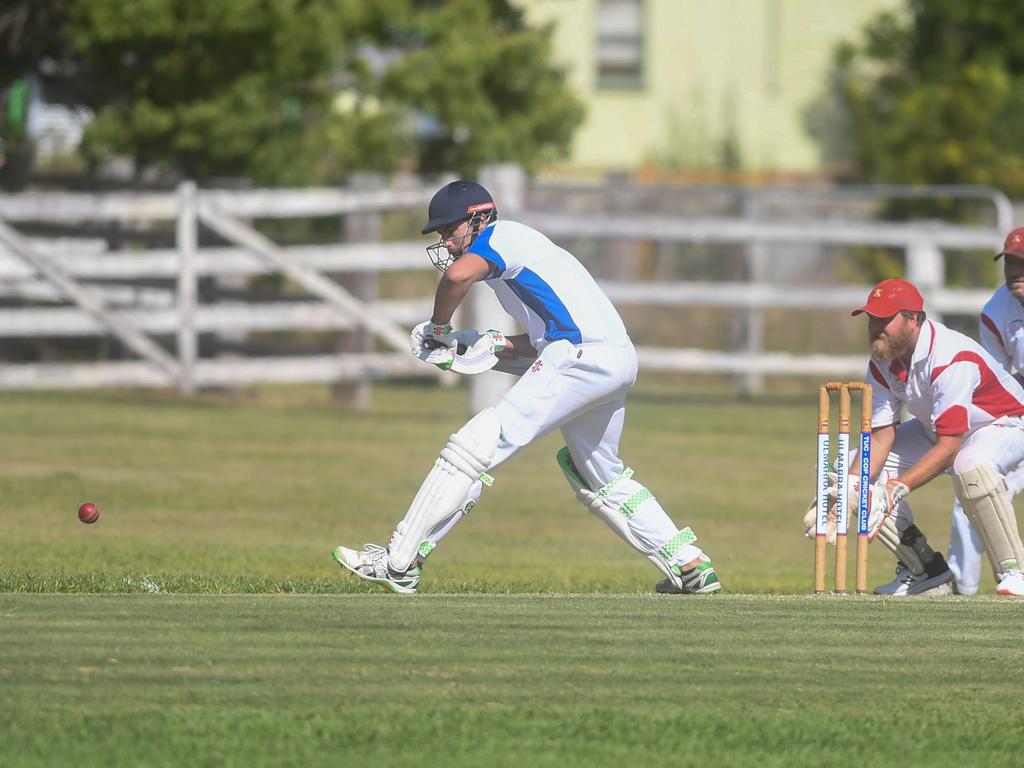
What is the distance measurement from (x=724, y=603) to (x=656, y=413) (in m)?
11.3

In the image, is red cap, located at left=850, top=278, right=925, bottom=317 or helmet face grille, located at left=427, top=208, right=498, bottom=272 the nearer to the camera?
helmet face grille, located at left=427, top=208, right=498, bottom=272

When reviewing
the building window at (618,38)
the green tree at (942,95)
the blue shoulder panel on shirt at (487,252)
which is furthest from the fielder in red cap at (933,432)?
the building window at (618,38)

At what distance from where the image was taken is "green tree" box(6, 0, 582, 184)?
1870 cm

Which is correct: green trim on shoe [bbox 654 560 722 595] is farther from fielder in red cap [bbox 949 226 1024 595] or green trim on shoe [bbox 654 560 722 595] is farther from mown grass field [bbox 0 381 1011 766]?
fielder in red cap [bbox 949 226 1024 595]

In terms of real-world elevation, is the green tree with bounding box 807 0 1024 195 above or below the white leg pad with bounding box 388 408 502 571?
above

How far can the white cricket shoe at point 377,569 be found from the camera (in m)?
7.91

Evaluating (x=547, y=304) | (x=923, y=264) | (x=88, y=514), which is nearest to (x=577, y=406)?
(x=547, y=304)

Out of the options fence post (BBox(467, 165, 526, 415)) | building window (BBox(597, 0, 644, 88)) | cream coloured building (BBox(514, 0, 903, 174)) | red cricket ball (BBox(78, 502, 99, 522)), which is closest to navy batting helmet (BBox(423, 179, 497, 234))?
red cricket ball (BBox(78, 502, 99, 522))

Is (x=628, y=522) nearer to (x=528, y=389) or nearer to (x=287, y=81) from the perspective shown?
(x=528, y=389)

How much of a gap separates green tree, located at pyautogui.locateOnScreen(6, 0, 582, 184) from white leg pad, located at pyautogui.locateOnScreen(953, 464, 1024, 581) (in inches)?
450

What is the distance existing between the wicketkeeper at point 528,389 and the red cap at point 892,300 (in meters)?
1.09

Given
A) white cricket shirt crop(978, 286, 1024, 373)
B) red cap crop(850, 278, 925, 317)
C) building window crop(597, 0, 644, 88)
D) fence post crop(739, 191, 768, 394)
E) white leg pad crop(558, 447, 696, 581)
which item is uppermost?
building window crop(597, 0, 644, 88)

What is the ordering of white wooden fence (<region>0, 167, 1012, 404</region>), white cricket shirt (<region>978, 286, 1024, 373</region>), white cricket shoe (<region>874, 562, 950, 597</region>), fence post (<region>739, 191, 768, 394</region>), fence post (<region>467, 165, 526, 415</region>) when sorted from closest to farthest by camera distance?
1. white cricket shoe (<region>874, 562, 950, 597</region>)
2. white cricket shirt (<region>978, 286, 1024, 373</region>)
3. fence post (<region>467, 165, 526, 415</region>)
4. white wooden fence (<region>0, 167, 1012, 404</region>)
5. fence post (<region>739, 191, 768, 394</region>)

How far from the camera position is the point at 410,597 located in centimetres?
768
